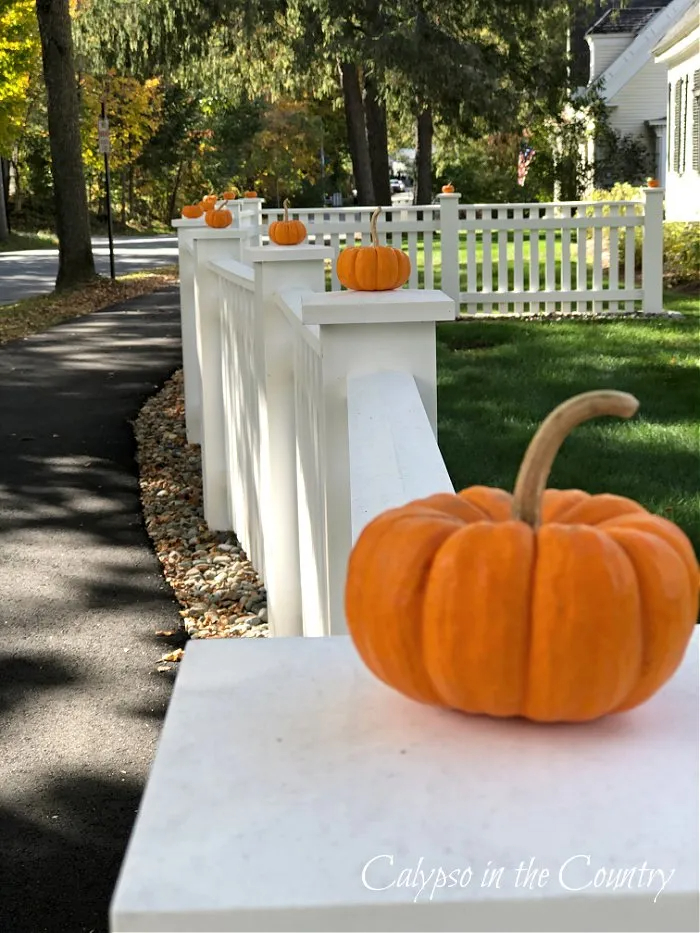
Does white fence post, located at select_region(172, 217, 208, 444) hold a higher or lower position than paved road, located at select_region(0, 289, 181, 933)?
higher

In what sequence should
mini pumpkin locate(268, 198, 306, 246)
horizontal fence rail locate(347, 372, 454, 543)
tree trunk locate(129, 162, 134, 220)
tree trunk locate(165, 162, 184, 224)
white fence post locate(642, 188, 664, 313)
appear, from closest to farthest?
horizontal fence rail locate(347, 372, 454, 543)
mini pumpkin locate(268, 198, 306, 246)
white fence post locate(642, 188, 664, 313)
tree trunk locate(129, 162, 134, 220)
tree trunk locate(165, 162, 184, 224)

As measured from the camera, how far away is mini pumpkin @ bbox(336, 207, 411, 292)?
3.20 m

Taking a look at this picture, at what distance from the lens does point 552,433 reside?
1.29 metres

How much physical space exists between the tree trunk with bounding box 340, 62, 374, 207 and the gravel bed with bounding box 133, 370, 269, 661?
61.7 feet

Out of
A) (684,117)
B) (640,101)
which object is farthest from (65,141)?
(640,101)

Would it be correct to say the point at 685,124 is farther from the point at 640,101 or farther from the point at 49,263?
the point at 49,263

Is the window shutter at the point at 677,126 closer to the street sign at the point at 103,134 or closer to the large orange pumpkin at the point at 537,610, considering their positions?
the street sign at the point at 103,134

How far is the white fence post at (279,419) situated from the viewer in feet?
14.0

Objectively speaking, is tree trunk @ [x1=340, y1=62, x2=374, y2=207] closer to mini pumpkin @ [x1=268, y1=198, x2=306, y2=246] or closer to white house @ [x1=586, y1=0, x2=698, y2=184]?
white house @ [x1=586, y1=0, x2=698, y2=184]

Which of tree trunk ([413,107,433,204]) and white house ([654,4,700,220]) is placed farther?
tree trunk ([413,107,433,204])

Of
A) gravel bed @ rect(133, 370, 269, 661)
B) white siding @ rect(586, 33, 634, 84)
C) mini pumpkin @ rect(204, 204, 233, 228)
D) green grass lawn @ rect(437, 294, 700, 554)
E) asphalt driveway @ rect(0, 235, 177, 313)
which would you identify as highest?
white siding @ rect(586, 33, 634, 84)

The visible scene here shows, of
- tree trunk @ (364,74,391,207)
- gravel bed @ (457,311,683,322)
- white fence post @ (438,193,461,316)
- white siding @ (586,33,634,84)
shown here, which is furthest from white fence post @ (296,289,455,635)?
white siding @ (586,33,634,84)

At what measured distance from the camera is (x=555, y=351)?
1058cm

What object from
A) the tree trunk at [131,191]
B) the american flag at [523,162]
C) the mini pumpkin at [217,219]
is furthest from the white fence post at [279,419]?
the tree trunk at [131,191]
